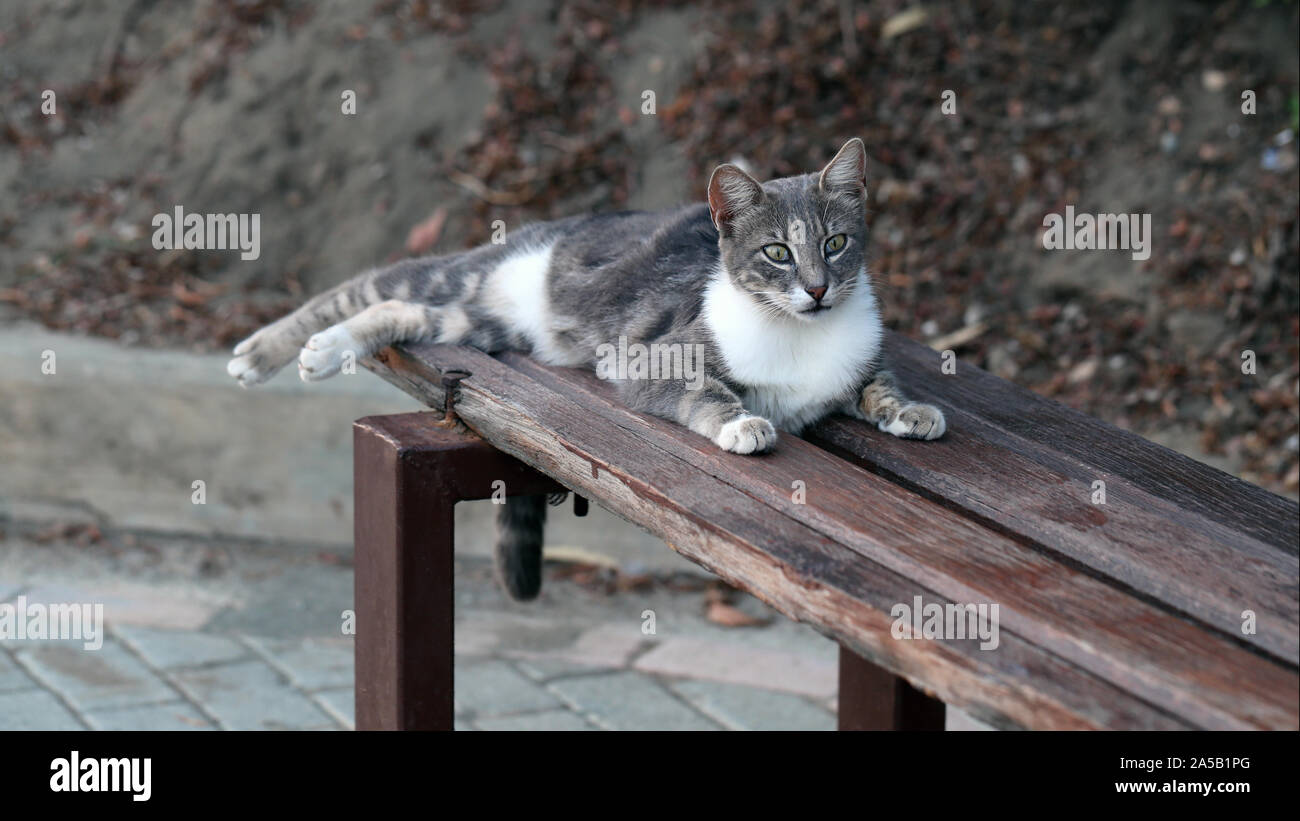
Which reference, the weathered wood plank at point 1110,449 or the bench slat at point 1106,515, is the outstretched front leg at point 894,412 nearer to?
the bench slat at point 1106,515

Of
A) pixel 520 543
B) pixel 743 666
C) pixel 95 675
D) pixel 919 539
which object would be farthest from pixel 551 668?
pixel 919 539

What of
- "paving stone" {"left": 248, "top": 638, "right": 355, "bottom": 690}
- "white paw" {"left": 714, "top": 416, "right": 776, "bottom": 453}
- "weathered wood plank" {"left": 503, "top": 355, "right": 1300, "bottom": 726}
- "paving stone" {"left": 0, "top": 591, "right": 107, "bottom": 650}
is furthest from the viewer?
"paving stone" {"left": 0, "top": 591, "right": 107, "bottom": 650}

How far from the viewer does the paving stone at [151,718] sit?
3.72 metres

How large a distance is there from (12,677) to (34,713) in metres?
0.30

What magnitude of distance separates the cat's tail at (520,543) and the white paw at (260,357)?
73 cm

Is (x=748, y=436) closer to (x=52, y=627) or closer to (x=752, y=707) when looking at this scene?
(x=752, y=707)

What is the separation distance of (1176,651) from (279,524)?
155 inches

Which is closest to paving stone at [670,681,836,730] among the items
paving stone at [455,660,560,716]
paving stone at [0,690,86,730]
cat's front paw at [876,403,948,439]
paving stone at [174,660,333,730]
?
paving stone at [455,660,560,716]

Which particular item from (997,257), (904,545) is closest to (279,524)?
(997,257)

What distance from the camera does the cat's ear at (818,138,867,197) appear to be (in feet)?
9.39

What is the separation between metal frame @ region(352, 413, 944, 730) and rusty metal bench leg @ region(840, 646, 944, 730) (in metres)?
0.96

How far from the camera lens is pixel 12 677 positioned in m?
3.99

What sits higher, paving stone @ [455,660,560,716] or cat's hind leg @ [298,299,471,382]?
cat's hind leg @ [298,299,471,382]

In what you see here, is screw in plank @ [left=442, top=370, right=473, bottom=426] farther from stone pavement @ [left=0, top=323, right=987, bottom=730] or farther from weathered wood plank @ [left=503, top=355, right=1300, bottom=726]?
stone pavement @ [left=0, top=323, right=987, bottom=730]
